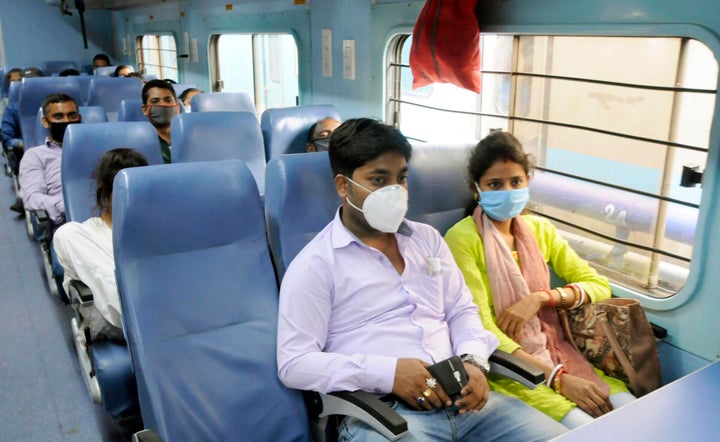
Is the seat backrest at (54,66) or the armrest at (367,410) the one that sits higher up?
the seat backrest at (54,66)

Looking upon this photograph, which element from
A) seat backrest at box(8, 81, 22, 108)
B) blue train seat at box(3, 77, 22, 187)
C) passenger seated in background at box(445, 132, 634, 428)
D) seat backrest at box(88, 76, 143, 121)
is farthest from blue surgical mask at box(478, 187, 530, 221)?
seat backrest at box(8, 81, 22, 108)

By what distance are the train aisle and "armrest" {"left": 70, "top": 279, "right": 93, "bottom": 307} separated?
2.05 feet

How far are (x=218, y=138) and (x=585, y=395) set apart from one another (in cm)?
260

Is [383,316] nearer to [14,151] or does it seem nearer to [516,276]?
[516,276]

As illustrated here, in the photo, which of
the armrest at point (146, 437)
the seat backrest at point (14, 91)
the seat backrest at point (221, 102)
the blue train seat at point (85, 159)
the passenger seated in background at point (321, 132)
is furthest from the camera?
the seat backrest at point (14, 91)

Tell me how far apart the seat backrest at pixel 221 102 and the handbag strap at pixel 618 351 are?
3460mm

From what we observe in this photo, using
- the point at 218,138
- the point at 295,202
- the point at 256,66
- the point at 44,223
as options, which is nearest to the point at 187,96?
the point at 256,66

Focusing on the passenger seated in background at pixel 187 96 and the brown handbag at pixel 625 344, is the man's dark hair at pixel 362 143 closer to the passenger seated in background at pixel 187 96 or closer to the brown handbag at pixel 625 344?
the brown handbag at pixel 625 344

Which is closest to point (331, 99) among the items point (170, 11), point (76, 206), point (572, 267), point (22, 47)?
point (76, 206)

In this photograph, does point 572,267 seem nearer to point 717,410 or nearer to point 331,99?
point 717,410

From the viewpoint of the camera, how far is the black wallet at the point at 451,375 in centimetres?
168

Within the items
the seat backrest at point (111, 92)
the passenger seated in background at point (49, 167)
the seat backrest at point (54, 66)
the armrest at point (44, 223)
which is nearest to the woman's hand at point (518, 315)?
the armrest at point (44, 223)

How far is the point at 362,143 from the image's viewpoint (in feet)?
6.11

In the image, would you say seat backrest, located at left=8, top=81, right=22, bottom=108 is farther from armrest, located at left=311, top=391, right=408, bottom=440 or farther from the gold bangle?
the gold bangle
